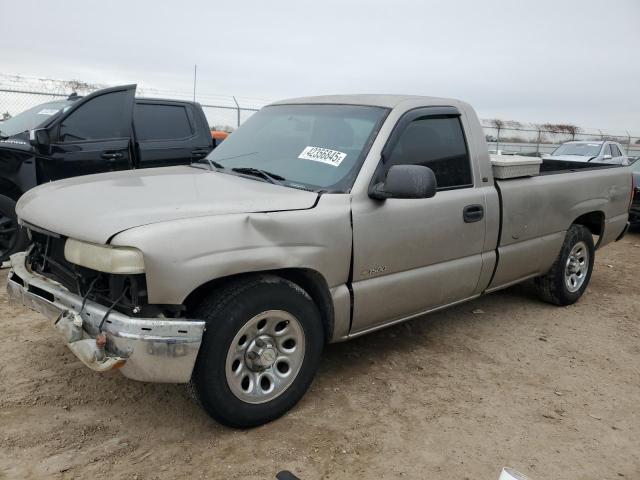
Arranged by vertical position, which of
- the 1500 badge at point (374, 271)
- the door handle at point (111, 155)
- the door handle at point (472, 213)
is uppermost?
the door handle at point (472, 213)

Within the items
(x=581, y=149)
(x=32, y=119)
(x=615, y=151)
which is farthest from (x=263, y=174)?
(x=615, y=151)

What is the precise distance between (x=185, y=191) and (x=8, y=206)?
334 cm

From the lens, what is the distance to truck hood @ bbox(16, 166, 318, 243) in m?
2.65

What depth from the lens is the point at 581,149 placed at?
1554cm

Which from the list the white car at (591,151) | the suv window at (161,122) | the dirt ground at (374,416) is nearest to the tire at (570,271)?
the dirt ground at (374,416)

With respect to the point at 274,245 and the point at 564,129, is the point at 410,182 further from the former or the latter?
the point at 564,129

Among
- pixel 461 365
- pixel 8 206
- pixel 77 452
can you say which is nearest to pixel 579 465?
pixel 461 365

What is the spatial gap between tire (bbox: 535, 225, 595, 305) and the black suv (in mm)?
4334

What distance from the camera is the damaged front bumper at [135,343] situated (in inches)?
99.7

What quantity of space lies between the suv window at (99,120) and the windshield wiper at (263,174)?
2956mm

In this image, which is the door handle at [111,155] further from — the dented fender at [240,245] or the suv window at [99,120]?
the dented fender at [240,245]

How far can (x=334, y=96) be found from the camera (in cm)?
418

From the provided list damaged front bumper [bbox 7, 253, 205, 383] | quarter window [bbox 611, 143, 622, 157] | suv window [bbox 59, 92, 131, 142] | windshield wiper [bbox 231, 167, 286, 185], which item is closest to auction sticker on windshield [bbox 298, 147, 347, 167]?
windshield wiper [bbox 231, 167, 286, 185]

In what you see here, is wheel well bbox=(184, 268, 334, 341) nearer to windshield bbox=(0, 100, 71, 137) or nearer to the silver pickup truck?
the silver pickup truck
